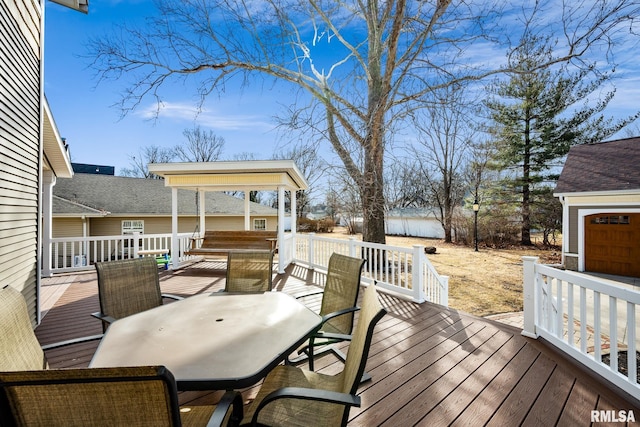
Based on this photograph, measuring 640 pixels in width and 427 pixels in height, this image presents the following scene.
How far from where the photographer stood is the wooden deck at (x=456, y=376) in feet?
6.91

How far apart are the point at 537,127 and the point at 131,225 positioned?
22.3 meters

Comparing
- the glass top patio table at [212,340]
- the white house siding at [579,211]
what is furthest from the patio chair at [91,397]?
the white house siding at [579,211]

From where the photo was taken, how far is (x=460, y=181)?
62.8 ft

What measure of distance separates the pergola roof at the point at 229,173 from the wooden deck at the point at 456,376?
387cm

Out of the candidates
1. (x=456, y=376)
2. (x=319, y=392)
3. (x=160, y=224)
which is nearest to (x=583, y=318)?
(x=456, y=376)

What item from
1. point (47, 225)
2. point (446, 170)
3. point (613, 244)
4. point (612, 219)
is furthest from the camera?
point (446, 170)

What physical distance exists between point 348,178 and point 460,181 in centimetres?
1458

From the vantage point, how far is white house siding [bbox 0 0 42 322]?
2998 mm

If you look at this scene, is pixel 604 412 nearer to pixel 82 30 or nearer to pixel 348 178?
pixel 348 178

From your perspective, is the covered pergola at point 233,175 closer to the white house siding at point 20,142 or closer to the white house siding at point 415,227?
the white house siding at point 20,142

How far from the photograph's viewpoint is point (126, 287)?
2818 millimetres

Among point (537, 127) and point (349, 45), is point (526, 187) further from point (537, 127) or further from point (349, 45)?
point (349, 45)

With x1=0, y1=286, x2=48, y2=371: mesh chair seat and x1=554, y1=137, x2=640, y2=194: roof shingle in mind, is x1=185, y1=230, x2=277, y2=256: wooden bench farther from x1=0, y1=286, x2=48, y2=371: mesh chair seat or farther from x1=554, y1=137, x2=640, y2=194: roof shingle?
x1=554, y1=137, x2=640, y2=194: roof shingle

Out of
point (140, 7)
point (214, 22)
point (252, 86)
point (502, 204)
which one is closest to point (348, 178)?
point (252, 86)
